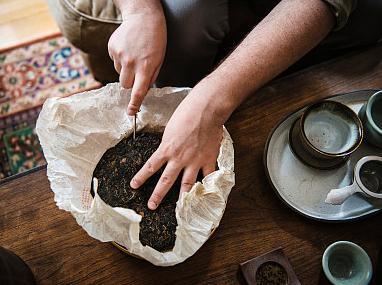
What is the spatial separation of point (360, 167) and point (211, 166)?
274 mm

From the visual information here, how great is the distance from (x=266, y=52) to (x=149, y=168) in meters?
0.32

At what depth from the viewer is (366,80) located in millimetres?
930

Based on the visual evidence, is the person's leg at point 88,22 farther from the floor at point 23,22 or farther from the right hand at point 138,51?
the floor at point 23,22

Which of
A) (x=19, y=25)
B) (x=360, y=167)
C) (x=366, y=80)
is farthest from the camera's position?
(x=19, y=25)

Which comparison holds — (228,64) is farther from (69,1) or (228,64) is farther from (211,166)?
(69,1)

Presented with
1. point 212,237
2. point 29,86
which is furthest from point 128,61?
point 29,86

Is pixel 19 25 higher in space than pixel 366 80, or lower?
lower

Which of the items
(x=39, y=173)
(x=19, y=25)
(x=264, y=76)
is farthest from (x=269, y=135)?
(x=19, y=25)

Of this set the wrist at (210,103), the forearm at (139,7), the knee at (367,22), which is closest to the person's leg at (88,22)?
the forearm at (139,7)

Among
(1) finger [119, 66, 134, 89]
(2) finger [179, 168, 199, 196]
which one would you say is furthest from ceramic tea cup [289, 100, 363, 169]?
(1) finger [119, 66, 134, 89]

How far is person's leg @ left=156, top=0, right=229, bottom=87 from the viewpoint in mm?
931

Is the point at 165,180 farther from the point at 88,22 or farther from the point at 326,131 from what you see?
the point at 88,22

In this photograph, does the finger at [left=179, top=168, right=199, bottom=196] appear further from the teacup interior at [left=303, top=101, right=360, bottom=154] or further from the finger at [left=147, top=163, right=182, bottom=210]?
the teacup interior at [left=303, top=101, right=360, bottom=154]

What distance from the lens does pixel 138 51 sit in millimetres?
809
